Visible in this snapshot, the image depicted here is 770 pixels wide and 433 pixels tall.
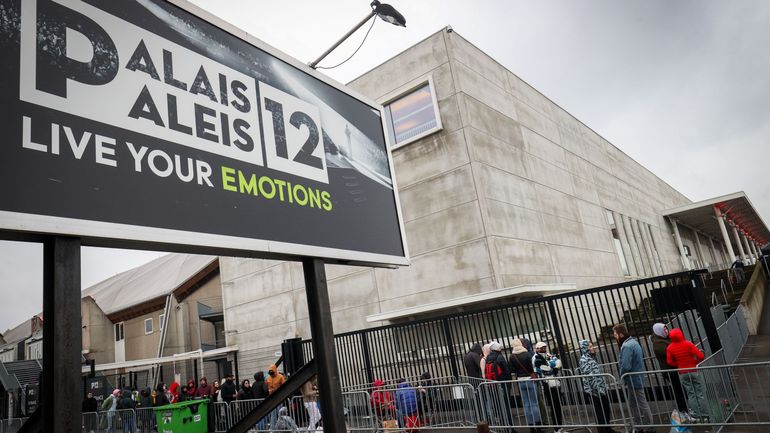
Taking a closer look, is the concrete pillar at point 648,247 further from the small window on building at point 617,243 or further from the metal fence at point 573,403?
the metal fence at point 573,403

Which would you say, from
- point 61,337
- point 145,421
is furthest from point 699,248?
point 61,337

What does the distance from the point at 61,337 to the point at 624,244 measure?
120ft

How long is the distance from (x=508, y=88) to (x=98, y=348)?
4408 centimetres

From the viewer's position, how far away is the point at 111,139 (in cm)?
291

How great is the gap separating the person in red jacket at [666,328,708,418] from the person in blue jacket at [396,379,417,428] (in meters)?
4.92

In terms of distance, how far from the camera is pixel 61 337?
2.47 m

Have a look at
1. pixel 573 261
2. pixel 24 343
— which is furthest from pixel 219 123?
pixel 24 343

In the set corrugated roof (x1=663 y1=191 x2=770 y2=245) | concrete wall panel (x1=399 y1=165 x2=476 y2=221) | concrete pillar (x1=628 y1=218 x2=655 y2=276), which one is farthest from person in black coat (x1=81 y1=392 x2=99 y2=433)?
corrugated roof (x1=663 y1=191 x2=770 y2=245)

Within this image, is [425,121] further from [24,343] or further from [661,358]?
[24,343]

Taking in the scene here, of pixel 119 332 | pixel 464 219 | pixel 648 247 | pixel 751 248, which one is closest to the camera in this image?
pixel 464 219

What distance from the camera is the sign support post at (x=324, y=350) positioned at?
3.71m

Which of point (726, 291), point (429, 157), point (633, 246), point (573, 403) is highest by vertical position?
point (429, 157)

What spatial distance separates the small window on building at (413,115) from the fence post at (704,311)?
520 inches

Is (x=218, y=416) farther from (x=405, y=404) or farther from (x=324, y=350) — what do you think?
(x=324, y=350)
